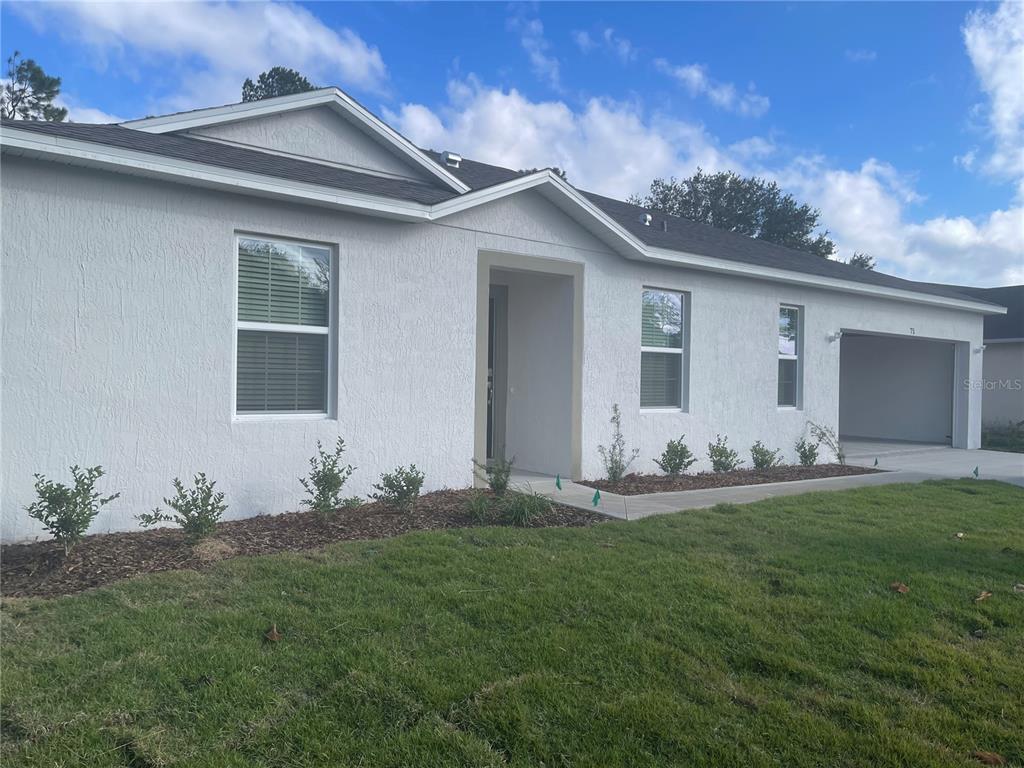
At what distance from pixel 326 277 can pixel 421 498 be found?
258 cm

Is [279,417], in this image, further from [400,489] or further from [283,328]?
[400,489]

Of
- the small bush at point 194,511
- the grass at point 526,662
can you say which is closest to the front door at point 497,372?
the small bush at point 194,511

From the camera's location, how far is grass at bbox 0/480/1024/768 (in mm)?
2967

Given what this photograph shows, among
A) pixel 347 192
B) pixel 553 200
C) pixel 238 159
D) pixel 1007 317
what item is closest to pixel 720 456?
pixel 553 200

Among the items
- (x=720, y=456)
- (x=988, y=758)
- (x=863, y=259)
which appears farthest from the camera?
(x=863, y=259)

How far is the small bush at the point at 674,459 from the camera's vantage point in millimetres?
10328

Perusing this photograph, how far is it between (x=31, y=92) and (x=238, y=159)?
81.1 ft

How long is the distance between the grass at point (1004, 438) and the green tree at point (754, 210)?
2381 cm

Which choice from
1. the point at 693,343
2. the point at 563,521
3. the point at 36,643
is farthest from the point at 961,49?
the point at 36,643

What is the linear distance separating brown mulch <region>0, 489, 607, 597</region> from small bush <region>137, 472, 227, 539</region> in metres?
0.11

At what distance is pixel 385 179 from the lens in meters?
8.83

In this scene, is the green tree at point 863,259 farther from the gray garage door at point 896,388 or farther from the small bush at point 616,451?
the small bush at point 616,451

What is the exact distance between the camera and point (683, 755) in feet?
9.54

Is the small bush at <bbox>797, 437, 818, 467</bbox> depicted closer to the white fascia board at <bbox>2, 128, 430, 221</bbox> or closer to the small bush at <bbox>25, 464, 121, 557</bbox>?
the white fascia board at <bbox>2, 128, 430, 221</bbox>
